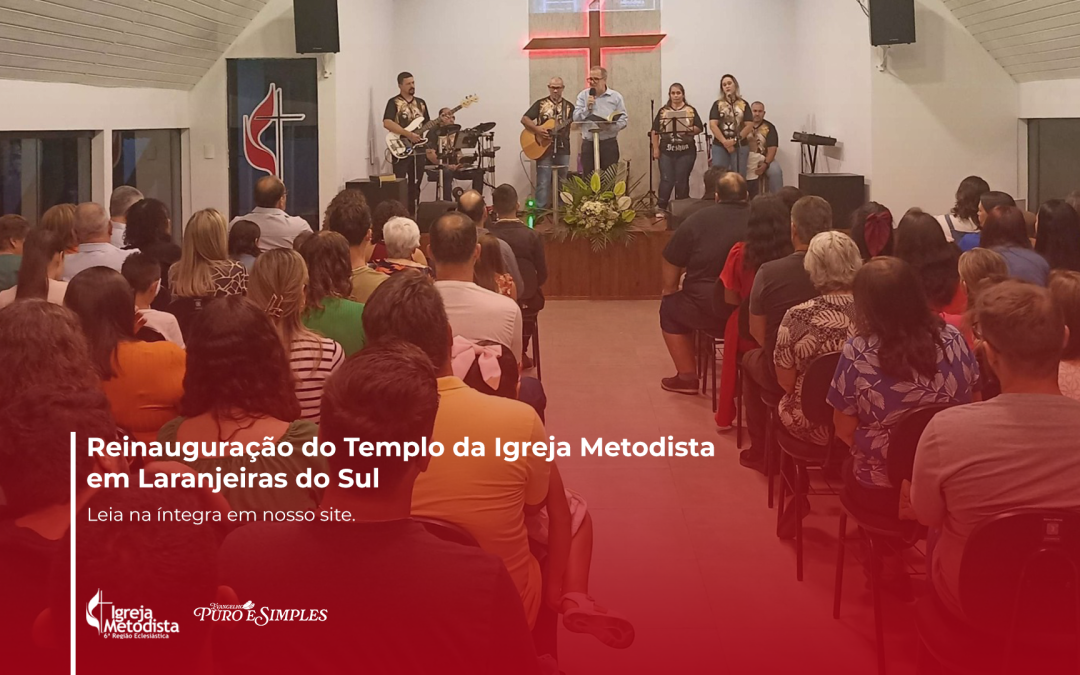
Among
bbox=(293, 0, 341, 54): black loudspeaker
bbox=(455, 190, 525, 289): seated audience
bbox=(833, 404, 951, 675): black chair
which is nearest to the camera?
bbox=(833, 404, 951, 675): black chair

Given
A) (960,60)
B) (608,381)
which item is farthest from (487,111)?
(608,381)

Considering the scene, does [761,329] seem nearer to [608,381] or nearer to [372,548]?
[608,381]

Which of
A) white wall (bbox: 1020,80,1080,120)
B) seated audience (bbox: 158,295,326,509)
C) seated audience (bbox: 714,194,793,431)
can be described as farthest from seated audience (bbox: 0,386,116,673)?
white wall (bbox: 1020,80,1080,120)

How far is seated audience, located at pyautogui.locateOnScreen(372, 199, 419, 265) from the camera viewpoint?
17.0ft

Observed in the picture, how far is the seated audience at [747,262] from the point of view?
16.0 ft

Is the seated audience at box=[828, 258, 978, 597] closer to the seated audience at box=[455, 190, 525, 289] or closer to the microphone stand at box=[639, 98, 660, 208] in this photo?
the seated audience at box=[455, 190, 525, 289]

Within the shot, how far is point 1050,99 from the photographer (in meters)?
8.92

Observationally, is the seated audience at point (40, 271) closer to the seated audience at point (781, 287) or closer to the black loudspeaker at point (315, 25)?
the seated audience at point (781, 287)

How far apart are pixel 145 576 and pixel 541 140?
9558 mm

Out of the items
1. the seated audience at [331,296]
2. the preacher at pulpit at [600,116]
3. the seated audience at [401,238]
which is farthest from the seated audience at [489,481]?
the preacher at pulpit at [600,116]

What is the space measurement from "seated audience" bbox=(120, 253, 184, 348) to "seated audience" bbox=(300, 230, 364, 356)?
0.40 meters

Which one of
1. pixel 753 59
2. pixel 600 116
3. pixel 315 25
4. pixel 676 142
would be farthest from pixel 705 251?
pixel 753 59

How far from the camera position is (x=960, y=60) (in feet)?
31.2

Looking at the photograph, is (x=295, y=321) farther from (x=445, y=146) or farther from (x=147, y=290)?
(x=445, y=146)
